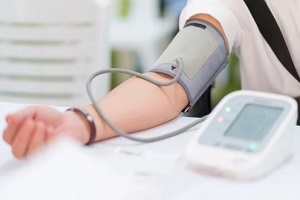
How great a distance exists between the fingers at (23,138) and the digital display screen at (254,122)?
224 millimetres

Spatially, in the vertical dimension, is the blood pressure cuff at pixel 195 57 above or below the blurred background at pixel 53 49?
above

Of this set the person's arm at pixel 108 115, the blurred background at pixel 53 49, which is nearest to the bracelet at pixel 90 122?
the person's arm at pixel 108 115

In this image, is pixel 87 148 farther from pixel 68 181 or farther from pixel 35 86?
pixel 35 86

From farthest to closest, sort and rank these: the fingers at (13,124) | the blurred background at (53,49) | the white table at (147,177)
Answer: the blurred background at (53,49), the fingers at (13,124), the white table at (147,177)

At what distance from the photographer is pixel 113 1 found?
244cm

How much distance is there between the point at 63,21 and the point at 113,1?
835mm

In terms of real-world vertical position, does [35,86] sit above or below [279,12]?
below

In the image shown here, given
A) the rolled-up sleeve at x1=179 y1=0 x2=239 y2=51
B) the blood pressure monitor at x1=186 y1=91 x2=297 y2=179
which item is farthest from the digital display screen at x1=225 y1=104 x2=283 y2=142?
the rolled-up sleeve at x1=179 y1=0 x2=239 y2=51

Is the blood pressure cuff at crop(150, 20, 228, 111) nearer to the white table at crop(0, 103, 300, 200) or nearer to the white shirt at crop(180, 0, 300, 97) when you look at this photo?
the white shirt at crop(180, 0, 300, 97)

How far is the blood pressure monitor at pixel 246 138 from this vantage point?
62 centimetres

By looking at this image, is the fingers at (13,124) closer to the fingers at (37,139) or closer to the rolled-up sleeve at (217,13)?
the fingers at (37,139)

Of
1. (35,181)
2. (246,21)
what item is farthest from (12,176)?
(246,21)

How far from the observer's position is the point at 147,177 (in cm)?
63

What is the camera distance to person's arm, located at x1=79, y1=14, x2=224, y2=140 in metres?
0.79
